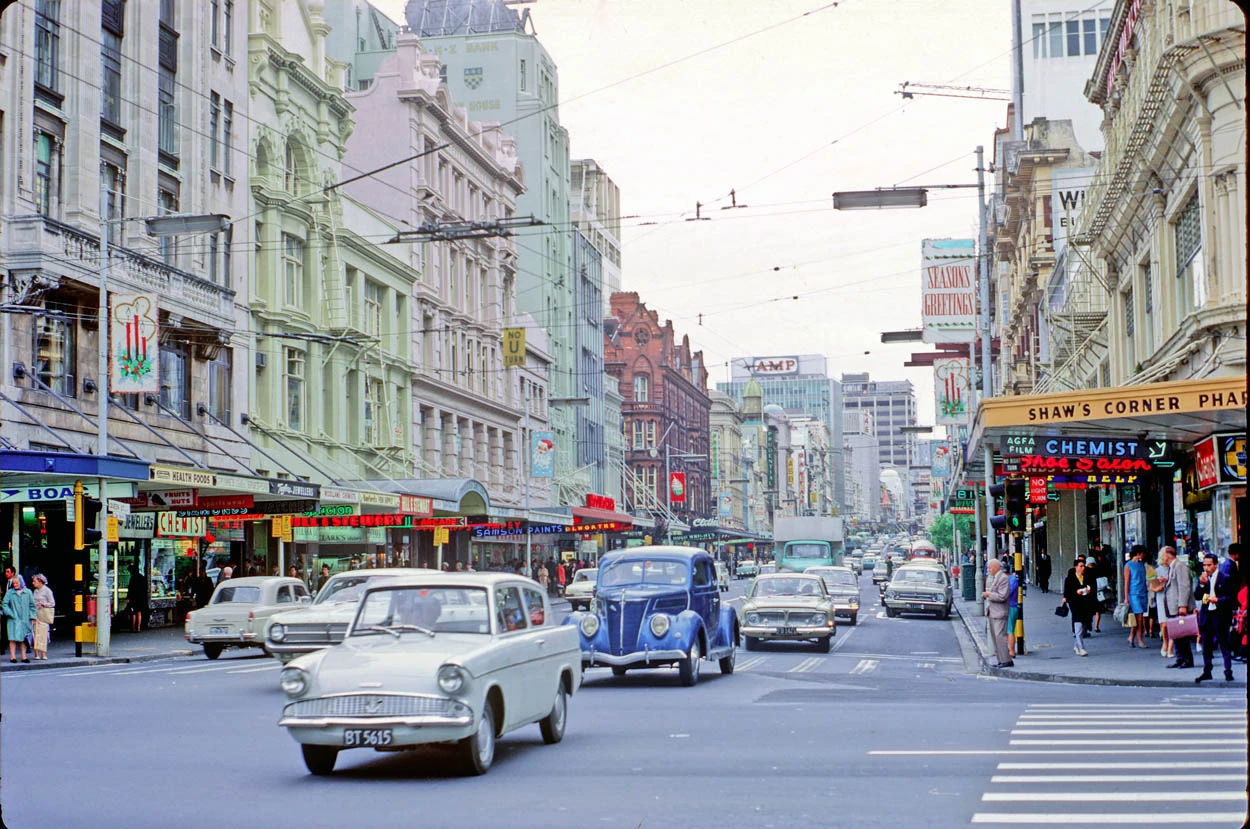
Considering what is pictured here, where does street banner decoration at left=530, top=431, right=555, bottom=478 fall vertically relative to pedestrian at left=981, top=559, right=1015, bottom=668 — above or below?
above

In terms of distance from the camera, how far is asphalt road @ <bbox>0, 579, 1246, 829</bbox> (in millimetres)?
10508

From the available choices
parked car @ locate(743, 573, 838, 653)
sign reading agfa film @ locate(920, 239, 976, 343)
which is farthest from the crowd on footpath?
sign reading agfa film @ locate(920, 239, 976, 343)

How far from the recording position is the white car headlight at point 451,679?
40.0 ft

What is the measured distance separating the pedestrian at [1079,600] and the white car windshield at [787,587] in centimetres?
546

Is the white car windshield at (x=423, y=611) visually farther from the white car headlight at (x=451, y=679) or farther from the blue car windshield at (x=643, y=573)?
the blue car windshield at (x=643, y=573)

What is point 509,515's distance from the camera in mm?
58531

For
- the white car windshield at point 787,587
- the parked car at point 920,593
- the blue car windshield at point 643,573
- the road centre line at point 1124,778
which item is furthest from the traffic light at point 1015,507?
the parked car at point 920,593

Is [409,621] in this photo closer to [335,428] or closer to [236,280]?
[236,280]

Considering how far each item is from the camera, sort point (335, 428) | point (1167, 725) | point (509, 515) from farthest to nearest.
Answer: point (509, 515), point (335, 428), point (1167, 725)

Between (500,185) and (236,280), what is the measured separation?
3050 cm

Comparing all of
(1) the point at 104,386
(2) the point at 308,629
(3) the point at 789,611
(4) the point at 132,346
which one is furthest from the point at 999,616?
(4) the point at 132,346

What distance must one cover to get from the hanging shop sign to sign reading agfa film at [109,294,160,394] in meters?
8.13

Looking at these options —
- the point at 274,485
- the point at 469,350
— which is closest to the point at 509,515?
the point at 469,350

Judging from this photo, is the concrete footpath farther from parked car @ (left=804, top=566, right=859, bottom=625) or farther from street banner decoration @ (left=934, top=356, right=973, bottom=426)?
street banner decoration @ (left=934, top=356, right=973, bottom=426)
